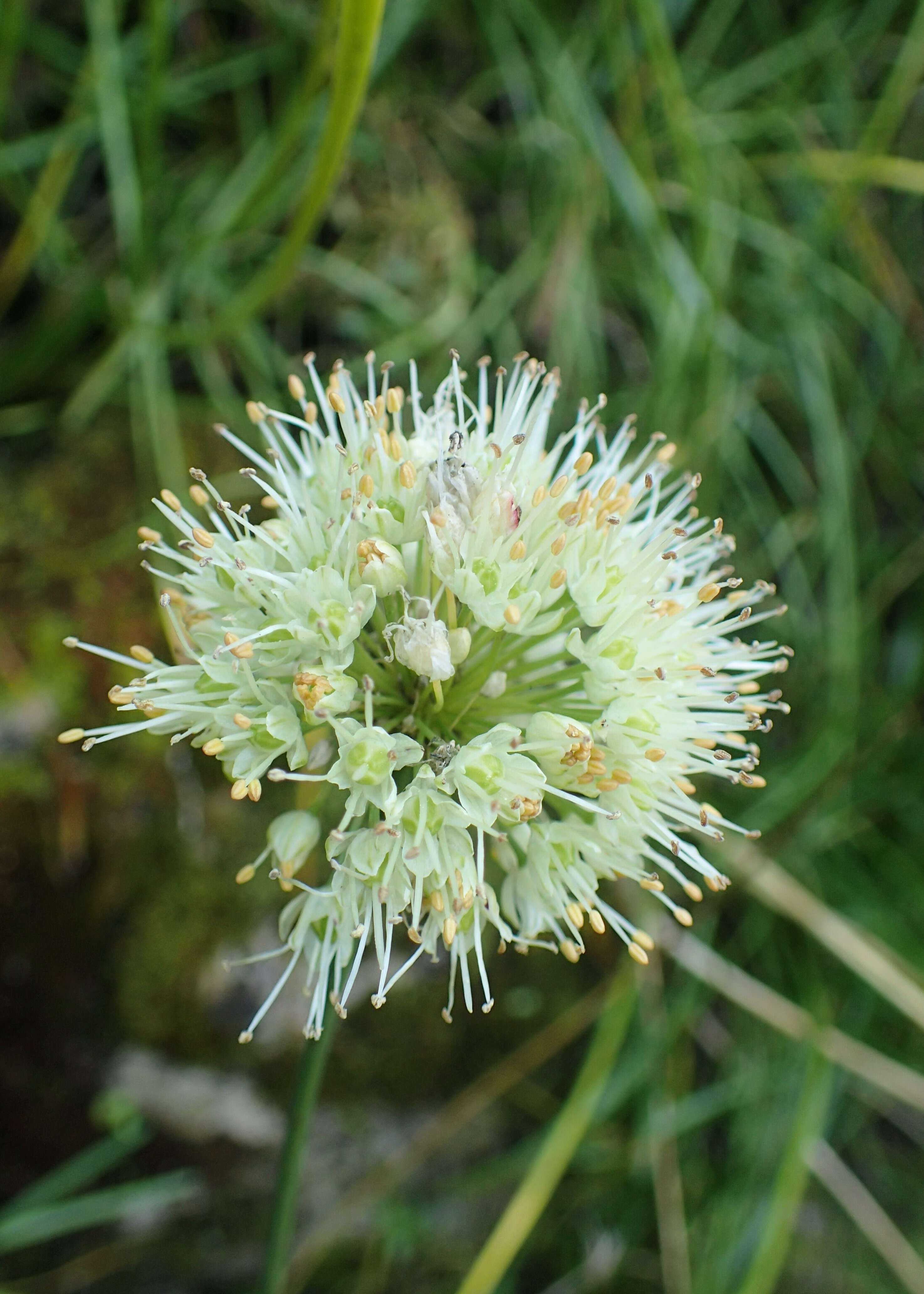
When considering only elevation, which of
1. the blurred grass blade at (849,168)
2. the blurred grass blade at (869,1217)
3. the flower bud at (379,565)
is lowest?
the blurred grass blade at (869,1217)

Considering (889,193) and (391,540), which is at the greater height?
(889,193)

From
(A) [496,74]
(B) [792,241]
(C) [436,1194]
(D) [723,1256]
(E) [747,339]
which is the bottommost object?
(D) [723,1256]

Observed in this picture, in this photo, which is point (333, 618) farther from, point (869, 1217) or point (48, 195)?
point (869, 1217)

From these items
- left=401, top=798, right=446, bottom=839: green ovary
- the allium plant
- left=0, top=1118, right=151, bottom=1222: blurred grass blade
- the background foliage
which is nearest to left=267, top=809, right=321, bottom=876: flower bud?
the allium plant

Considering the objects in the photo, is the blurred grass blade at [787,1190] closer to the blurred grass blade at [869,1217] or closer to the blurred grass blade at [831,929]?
the blurred grass blade at [869,1217]

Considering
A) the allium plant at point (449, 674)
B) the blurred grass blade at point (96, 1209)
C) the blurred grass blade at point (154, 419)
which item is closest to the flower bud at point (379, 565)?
the allium plant at point (449, 674)

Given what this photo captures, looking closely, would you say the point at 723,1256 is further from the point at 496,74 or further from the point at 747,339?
the point at 496,74

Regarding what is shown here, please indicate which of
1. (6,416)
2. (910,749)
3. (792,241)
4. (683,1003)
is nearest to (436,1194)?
(683,1003)
